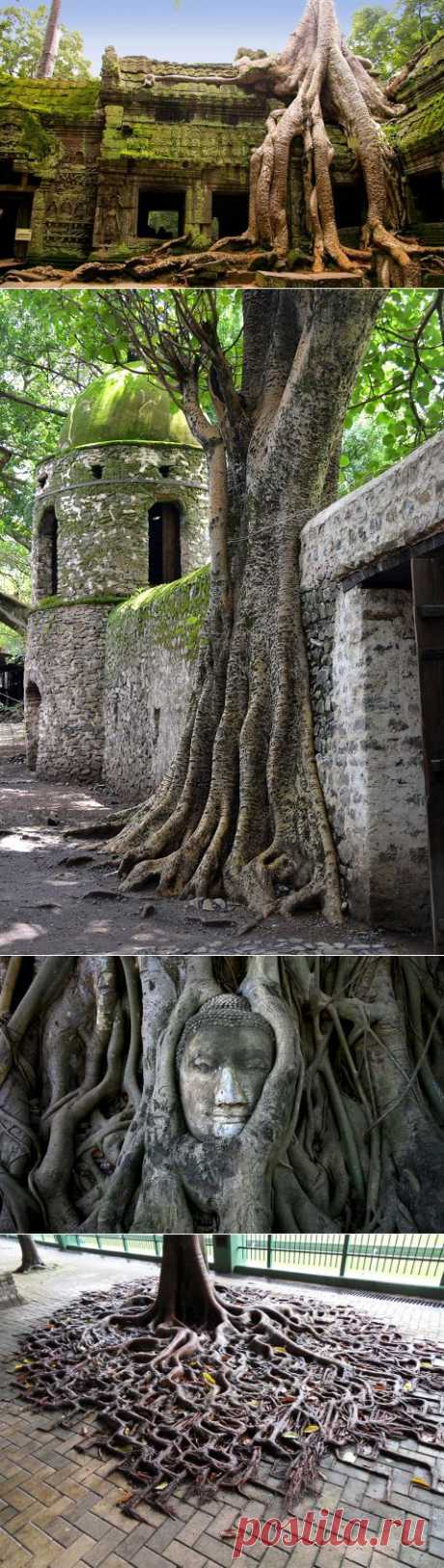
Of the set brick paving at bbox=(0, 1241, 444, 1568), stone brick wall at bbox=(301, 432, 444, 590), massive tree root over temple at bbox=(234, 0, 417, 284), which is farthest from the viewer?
stone brick wall at bbox=(301, 432, 444, 590)

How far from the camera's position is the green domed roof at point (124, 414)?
2.83 metres

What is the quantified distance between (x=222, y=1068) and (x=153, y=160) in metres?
2.60

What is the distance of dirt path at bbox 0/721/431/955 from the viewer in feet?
8.21

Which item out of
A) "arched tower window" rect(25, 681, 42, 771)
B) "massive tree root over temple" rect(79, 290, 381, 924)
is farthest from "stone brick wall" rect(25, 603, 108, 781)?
"massive tree root over temple" rect(79, 290, 381, 924)

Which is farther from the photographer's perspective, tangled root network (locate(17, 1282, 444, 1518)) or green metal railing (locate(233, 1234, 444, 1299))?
green metal railing (locate(233, 1234, 444, 1299))

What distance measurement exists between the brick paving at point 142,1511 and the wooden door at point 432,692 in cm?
223

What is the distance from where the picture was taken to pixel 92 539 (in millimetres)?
3094

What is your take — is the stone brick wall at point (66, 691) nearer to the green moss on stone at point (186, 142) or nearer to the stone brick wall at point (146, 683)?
the stone brick wall at point (146, 683)

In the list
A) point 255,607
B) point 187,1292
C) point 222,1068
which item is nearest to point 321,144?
point 255,607

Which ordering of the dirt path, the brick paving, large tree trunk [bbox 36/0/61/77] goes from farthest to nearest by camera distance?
the brick paving, large tree trunk [bbox 36/0/61/77], the dirt path

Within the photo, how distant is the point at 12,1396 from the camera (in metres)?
4.57

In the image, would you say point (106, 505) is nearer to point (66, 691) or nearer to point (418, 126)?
point (66, 691)

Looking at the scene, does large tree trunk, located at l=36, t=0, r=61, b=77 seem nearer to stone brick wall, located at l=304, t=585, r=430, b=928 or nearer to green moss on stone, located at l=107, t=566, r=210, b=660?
green moss on stone, located at l=107, t=566, r=210, b=660

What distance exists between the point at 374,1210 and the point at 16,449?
7.90 feet
